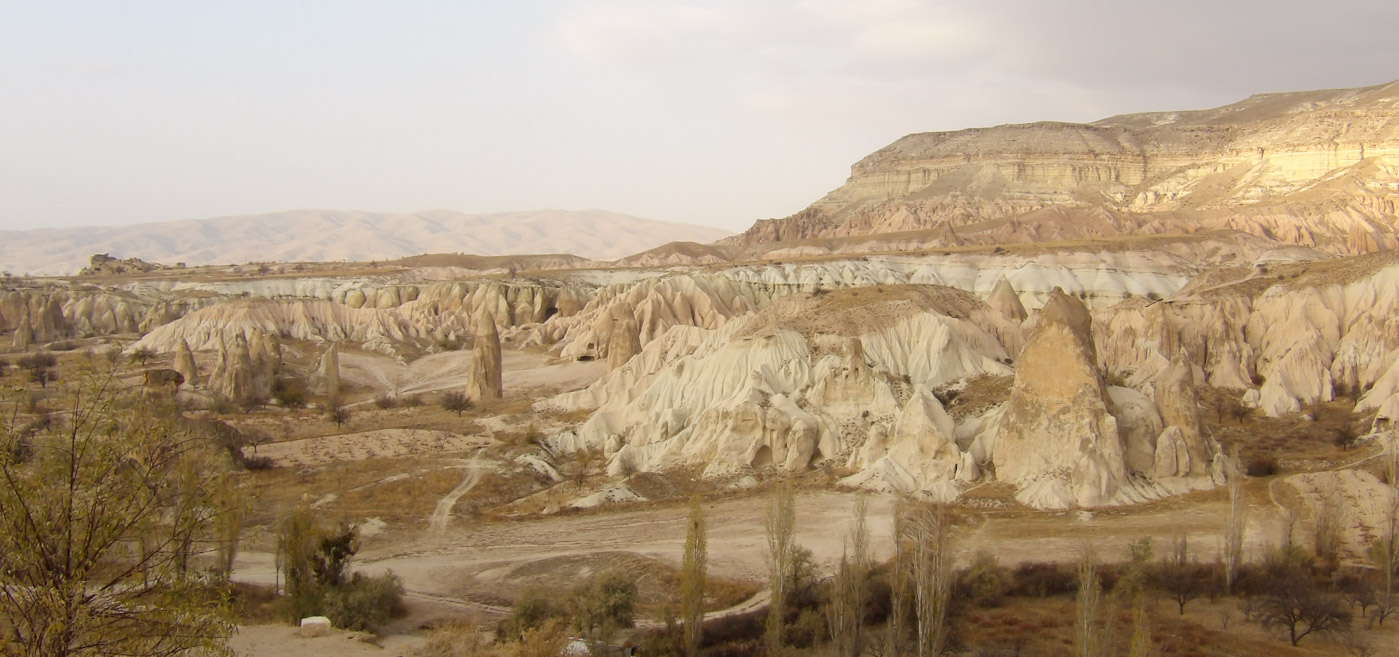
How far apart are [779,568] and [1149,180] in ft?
377

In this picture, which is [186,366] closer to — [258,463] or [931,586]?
[258,463]

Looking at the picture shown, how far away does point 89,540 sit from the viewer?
841 cm

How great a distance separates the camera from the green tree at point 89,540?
318 inches

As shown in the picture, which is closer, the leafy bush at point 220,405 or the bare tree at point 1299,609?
the bare tree at point 1299,609

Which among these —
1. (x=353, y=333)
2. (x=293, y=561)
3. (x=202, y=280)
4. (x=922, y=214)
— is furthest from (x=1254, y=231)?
(x=202, y=280)

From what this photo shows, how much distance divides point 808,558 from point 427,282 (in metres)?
77.6

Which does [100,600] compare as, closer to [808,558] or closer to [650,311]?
[808,558]

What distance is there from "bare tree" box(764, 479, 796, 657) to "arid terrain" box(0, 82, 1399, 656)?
0.84 m

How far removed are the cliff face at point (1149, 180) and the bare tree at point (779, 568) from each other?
69265mm

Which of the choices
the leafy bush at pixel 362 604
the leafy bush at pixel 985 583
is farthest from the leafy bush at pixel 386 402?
the leafy bush at pixel 985 583

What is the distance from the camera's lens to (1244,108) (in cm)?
13050

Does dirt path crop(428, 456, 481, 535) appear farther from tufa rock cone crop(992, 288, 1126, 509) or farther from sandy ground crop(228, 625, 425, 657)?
tufa rock cone crop(992, 288, 1126, 509)

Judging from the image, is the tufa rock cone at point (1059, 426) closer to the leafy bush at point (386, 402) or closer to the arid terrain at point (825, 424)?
the arid terrain at point (825, 424)

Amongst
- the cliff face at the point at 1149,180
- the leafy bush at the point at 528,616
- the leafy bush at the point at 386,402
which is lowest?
the leafy bush at the point at 386,402
